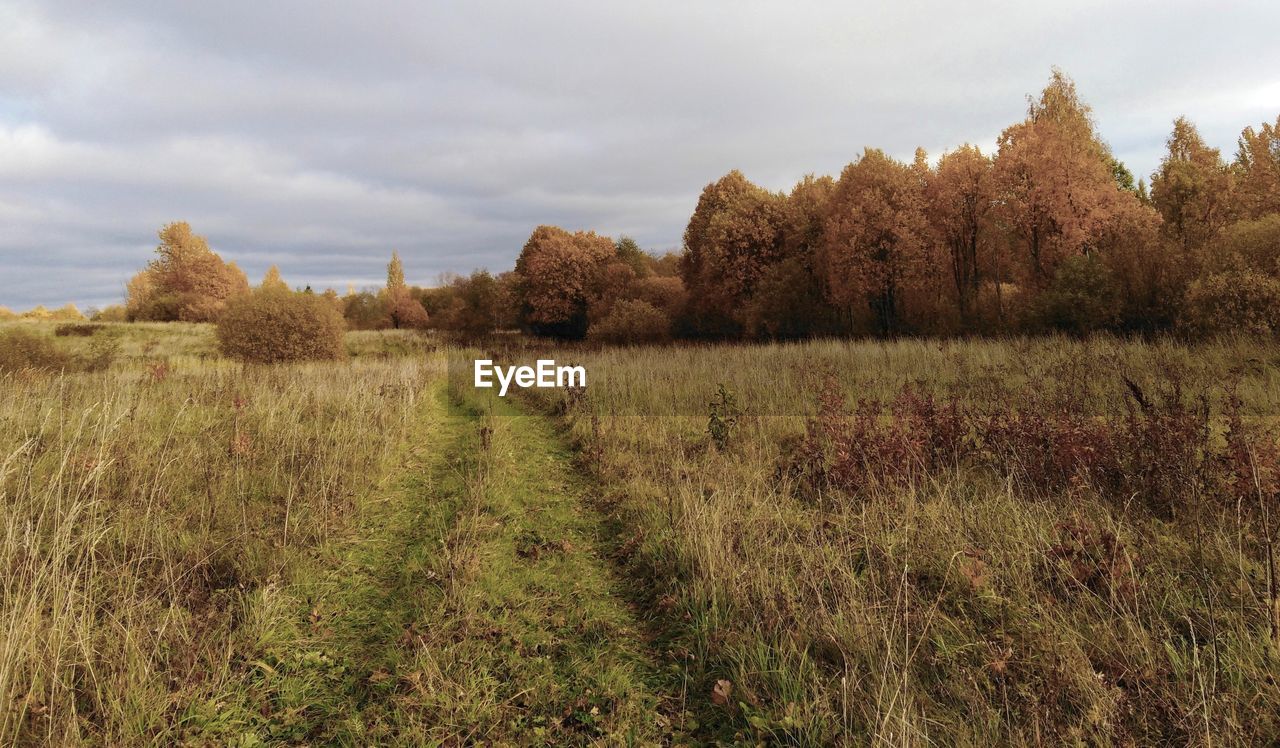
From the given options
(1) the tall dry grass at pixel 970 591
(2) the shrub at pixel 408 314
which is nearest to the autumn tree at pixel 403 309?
(2) the shrub at pixel 408 314

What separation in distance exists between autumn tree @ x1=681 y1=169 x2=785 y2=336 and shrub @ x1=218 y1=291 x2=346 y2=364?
19.9 m

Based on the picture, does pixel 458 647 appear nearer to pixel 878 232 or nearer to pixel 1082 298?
pixel 1082 298

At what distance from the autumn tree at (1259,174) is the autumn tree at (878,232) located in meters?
10.1

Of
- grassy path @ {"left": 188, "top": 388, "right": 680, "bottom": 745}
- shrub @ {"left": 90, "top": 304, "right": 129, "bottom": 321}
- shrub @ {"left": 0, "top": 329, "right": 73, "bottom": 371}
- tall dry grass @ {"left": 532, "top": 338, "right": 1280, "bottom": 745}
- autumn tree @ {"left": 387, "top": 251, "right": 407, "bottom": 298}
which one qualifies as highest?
autumn tree @ {"left": 387, "top": 251, "right": 407, "bottom": 298}

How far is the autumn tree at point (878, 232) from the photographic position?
73.4 feet

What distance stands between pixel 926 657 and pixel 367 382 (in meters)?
12.2

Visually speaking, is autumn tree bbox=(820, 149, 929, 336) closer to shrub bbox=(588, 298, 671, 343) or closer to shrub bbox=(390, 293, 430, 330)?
shrub bbox=(588, 298, 671, 343)

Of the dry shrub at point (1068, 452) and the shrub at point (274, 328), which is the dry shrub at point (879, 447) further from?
the shrub at point (274, 328)

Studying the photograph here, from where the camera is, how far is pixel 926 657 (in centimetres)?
321

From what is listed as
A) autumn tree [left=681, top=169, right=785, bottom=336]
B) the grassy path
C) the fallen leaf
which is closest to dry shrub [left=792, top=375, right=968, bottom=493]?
the grassy path

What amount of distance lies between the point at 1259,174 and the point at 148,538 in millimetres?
35153

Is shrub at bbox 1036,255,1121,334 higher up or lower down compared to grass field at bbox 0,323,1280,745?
higher up

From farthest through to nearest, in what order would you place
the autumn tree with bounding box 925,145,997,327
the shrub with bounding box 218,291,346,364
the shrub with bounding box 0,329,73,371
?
the autumn tree with bounding box 925,145,997,327 < the shrub with bounding box 218,291,346,364 < the shrub with bounding box 0,329,73,371

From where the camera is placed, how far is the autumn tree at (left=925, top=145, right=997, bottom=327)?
75.4 ft
